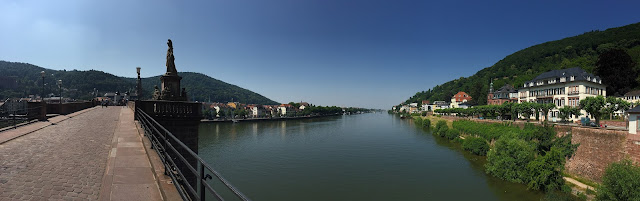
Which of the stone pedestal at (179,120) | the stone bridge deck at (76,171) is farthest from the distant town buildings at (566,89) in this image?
the stone bridge deck at (76,171)

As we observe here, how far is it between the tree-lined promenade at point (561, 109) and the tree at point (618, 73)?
18.9m

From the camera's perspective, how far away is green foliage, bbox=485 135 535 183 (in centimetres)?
2258

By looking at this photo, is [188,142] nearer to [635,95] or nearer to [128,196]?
[128,196]

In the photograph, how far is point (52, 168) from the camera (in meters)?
6.04

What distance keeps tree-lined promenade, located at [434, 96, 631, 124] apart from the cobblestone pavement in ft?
126

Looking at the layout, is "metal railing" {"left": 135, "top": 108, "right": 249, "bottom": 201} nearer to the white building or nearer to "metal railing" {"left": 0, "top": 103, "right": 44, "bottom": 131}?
"metal railing" {"left": 0, "top": 103, "right": 44, "bottom": 131}

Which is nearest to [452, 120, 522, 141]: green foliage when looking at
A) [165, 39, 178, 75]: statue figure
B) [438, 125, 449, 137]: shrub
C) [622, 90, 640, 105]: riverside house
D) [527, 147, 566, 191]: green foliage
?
[438, 125, 449, 137]: shrub

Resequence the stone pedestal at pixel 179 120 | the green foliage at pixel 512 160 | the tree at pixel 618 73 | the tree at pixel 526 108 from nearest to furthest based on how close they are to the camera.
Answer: the stone pedestal at pixel 179 120 < the green foliage at pixel 512 160 < the tree at pixel 526 108 < the tree at pixel 618 73

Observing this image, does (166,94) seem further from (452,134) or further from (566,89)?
(566,89)

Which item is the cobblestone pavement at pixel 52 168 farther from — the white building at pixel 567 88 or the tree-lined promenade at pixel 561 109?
the white building at pixel 567 88

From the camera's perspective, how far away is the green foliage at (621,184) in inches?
571

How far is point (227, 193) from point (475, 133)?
39564 mm

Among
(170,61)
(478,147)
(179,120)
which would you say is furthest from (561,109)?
(170,61)

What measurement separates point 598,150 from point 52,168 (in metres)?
33.3
